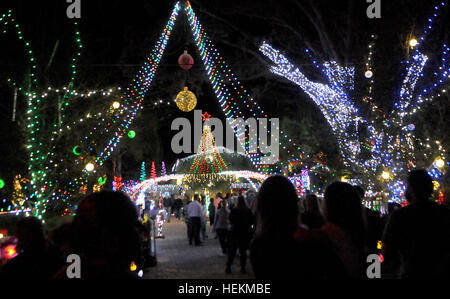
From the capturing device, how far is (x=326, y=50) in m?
Result: 17.3

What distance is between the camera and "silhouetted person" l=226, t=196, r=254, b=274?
8445 millimetres

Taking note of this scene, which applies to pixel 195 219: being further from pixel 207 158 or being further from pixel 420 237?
pixel 207 158

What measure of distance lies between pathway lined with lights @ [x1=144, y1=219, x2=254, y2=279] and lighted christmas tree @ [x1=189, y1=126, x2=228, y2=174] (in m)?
11.2

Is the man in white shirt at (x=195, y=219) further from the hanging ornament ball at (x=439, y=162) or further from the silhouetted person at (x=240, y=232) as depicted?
the hanging ornament ball at (x=439, y=162)

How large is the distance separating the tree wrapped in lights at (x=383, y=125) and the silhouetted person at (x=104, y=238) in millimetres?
10575

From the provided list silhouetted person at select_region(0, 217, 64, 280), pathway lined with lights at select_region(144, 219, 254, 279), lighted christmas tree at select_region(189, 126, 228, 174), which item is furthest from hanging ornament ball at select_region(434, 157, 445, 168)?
lighted christmas tree at select_region(189, 126, 228, 174)

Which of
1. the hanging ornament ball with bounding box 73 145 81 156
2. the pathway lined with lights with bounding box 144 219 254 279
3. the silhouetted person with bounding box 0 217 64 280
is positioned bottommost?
the pathway lined with lights with bounding box 144 219 254 279

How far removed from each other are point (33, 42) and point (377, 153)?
10910mm

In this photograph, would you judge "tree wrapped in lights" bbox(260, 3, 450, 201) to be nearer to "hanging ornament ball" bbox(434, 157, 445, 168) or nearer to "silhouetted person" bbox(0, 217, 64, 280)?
"hanging ornament ball" bbox(434, 157, 445, 168)

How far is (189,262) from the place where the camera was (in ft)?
32.1

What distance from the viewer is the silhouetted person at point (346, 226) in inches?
107

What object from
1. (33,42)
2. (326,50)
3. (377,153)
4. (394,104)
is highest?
(326,50)
